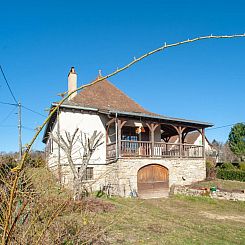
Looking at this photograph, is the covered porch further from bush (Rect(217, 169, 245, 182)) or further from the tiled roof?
bush (Rect(217, 169, 245, 182))

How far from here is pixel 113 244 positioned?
579cm

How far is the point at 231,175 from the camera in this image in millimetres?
19594

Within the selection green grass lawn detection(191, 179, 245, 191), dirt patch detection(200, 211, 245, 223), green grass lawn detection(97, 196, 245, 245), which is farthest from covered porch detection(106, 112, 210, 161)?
dirt patch detection(200, 211, 245, 223)

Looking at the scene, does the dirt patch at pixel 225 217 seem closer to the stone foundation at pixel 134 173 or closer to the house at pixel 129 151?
the stone foundation at pixel 134 173

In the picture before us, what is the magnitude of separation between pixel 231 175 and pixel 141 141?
8.90 meters

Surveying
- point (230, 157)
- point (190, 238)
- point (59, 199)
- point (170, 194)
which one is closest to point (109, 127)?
point (170, 194)

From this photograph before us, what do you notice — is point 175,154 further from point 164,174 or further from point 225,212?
point 225,212

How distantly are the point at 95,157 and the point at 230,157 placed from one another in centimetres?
3516

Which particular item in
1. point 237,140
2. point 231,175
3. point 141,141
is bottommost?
point 231,175

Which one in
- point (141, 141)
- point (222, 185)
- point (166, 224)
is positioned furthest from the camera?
point (222, 185)

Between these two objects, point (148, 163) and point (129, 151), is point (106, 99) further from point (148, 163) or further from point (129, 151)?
point (148, 163)

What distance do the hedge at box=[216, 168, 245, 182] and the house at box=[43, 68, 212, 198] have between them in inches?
125

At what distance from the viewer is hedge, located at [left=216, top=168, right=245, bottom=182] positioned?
18.9m

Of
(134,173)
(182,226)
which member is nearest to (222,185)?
(134,173)
